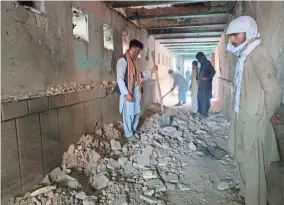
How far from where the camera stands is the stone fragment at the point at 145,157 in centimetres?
291

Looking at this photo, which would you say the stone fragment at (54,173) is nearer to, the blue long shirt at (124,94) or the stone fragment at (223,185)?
the blue long shirt at (124,94)

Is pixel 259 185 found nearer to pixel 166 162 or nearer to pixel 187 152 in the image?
pixel 166 162

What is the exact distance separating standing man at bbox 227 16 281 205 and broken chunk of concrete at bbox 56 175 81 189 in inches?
67.0

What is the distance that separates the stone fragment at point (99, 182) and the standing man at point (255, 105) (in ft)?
4.77

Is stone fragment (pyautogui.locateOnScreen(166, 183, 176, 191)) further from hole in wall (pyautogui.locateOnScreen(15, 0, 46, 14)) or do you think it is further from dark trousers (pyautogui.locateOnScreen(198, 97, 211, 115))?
dark trousers (pyautogui.locateOnScreen(198, 97, 211, 115))

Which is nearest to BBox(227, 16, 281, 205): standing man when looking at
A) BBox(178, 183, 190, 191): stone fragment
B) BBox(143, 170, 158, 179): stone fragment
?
BBox(178, 183, 190, 191): stone fragment

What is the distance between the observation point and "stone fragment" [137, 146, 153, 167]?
9.56ft

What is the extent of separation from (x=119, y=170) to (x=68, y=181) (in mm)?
669

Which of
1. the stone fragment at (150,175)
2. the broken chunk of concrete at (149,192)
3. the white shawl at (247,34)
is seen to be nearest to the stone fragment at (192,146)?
the stone fragment at (150,175)

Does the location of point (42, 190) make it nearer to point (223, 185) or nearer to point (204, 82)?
point (223, 185)

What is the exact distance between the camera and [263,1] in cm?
256

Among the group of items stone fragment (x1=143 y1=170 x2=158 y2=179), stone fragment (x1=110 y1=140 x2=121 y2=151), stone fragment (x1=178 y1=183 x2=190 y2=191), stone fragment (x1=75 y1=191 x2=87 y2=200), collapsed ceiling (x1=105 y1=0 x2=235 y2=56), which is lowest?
stone fragment (x1=178 y1=183 x2=190 y2=191)

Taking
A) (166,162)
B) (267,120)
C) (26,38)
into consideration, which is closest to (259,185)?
(267,120)

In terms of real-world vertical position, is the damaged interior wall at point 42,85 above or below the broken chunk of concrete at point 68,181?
above
